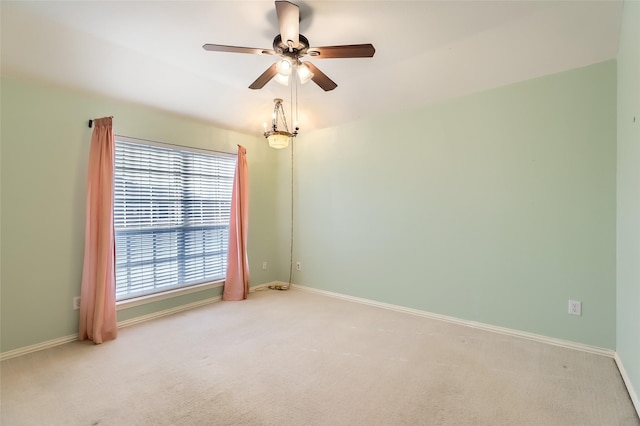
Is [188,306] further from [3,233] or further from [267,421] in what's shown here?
[267,421]

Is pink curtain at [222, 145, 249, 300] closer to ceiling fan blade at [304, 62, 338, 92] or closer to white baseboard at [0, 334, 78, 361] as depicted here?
white baseboard at [0, 334, 78, 361]

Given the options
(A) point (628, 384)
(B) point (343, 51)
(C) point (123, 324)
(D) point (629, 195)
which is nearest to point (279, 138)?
(B) point (343, 51)

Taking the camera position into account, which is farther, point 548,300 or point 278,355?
point 548,300

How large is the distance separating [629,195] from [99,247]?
4310 millimetres

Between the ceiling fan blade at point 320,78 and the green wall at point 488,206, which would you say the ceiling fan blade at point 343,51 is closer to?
the ceiling fan blade at point 320,78

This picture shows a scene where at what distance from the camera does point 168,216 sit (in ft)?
12.1

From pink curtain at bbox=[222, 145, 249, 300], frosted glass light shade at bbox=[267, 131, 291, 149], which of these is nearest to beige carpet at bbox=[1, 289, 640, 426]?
pink curtain at bbox=[222, 145, 249, 300]

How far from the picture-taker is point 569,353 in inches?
102

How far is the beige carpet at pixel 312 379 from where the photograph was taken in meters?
1.85

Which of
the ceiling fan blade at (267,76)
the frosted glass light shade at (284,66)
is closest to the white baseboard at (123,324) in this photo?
the ceiling fan blade at (267,76)

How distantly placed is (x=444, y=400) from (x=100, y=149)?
3575 mm

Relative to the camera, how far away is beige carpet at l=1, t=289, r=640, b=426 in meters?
1.85

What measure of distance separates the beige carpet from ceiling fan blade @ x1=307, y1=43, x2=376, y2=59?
2.31 m

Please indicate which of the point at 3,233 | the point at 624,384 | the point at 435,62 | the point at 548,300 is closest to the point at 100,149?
the point at 3,233
